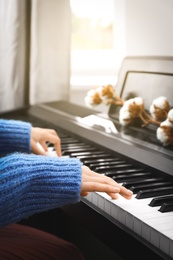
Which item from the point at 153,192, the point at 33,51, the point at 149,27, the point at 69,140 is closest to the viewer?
the point at 153,192

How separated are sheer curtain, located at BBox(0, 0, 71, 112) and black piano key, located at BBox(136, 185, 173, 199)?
1365 millimetres

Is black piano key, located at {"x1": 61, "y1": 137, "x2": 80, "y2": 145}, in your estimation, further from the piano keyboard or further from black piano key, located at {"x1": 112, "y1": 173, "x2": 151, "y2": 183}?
black piano key, located at {"x1": 112, "y1": 173, "x2": 151, "y2": 183}

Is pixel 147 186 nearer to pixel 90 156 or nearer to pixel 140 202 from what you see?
pixel 140 202

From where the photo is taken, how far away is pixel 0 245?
3.56 ft

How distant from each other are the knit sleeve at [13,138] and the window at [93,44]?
3.35ft

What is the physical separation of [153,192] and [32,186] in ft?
0.84

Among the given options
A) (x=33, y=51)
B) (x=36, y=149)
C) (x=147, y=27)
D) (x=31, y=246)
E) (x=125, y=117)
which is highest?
(x=147, y=27)

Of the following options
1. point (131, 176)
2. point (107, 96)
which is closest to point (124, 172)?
point (131, 176)

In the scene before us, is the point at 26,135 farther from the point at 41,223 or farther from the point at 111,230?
the point at 111,230

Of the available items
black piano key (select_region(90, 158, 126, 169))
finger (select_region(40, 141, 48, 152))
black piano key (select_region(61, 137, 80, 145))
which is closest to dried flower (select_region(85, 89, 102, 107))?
black piano key (select_region(61, 137, 80, 145))

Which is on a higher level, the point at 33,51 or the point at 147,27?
the point at 147,27

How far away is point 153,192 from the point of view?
3.10 ft

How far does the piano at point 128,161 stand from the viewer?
2.68ft

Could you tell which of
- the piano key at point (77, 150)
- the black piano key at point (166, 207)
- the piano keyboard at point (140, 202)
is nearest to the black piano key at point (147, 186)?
the piano keyboard at point (140, 202)
